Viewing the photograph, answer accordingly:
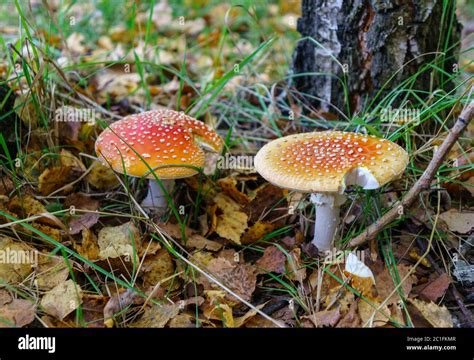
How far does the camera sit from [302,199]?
3012mm

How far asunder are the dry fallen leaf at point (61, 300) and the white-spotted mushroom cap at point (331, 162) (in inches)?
42.5

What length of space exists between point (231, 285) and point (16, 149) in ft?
5.61

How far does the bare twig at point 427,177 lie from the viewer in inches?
87.8

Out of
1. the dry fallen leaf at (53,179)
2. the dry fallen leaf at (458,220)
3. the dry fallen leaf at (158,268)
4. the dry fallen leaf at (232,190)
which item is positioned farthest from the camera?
the dry fallen leaf at (232,190)

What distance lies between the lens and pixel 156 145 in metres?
2.74

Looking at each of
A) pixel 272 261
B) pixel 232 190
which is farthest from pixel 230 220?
pixel 272 261

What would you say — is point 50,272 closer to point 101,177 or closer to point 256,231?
point 101,177

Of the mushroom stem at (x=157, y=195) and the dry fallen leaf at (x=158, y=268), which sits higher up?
the mushroom stem at (x=157, y=195)

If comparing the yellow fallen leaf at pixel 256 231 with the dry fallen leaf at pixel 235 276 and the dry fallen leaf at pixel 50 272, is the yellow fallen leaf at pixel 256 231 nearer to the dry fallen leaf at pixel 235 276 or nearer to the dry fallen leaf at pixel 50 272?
the dry fallen leaf at pixel 235 276

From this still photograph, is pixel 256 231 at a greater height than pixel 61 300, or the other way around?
pixel 256 231

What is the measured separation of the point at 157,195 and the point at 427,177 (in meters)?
1.60

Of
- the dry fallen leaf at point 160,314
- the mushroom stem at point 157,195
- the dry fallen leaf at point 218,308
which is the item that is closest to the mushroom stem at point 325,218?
the dry fallen leaf at point 218,308

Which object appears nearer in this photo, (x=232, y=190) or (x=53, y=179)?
(x=53, y=179)
